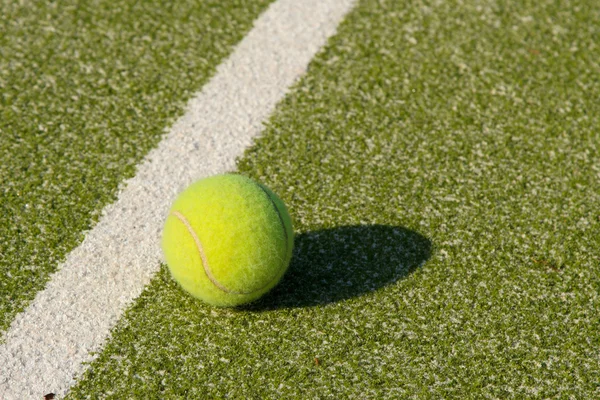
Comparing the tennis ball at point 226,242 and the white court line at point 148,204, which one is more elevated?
the tennis ball at point 226,242

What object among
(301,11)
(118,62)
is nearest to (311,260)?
(118,62)

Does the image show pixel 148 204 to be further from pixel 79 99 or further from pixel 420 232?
pixel 420 232

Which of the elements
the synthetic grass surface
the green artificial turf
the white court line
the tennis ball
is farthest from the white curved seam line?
Result: the synthetic grass surface

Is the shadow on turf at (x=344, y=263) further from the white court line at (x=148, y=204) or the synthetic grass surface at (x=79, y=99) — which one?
the synthetic grass surface at (x=79, y=99)

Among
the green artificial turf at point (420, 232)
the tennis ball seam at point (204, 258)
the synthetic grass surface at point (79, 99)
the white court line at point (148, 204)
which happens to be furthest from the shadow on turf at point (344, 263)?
the synthetic grass surface at point (79, 99)

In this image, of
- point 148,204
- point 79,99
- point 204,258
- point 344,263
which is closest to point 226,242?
point 204,258

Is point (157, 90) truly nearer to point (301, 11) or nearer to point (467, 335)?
point (301, 11)

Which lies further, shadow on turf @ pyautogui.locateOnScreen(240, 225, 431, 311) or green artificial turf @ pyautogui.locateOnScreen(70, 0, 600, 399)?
shadow on turf @ pyautogui.locateOnScreen(240, 225, 431, 311)

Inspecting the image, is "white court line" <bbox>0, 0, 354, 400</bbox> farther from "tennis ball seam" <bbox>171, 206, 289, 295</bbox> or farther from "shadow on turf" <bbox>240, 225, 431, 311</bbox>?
"shadow on turf" <bbox>240, 225, 431, 311</bbox>
